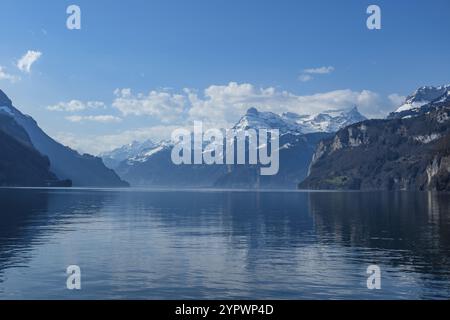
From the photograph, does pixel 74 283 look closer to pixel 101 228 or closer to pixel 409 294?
pixel 409 294

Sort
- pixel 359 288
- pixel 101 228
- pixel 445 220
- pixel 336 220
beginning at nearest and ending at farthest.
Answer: pixel 359 288, pixel 101 228, pixel 445 220, pixel 336 220

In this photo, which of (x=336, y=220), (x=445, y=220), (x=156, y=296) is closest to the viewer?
(x=156, y=296)

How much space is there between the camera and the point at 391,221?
400 ft

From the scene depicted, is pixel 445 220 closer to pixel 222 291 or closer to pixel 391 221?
pixel 391 221

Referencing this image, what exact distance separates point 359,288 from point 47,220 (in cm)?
8531

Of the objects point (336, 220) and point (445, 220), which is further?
point (336, 220)

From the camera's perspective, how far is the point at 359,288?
50.4 meters
